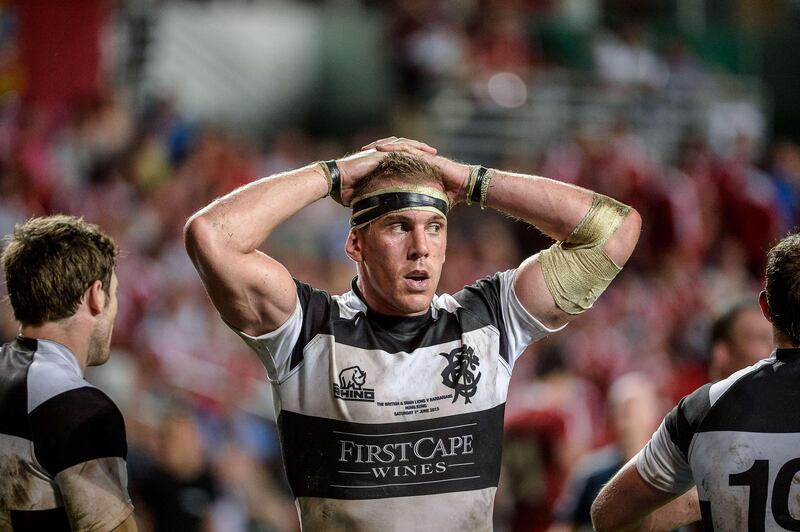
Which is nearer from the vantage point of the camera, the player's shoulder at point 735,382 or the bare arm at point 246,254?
the player's shoulder at point 735,382

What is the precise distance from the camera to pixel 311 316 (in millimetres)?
3762

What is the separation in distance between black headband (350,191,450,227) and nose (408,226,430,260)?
0.27ft

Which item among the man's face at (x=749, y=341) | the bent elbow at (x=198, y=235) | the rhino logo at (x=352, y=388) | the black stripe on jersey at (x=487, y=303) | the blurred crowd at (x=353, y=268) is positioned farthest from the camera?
the blurred crowd at (x=353, y=268)

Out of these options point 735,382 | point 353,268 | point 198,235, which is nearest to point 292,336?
point 198,235

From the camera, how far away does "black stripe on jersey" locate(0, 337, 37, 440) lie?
340 cm

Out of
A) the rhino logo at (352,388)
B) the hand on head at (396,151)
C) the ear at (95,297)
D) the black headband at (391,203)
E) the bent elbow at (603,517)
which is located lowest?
the bent elbow at (603,517)

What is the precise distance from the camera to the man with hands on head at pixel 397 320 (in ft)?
11.8

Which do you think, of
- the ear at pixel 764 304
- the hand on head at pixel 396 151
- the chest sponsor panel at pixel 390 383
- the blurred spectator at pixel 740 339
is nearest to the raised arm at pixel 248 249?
the hand on head at pixel 396 151

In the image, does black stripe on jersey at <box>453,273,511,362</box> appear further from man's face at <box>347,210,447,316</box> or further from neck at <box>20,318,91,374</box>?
neck at <box>20,318,91,374</box>

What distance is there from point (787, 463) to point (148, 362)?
21.4 ft

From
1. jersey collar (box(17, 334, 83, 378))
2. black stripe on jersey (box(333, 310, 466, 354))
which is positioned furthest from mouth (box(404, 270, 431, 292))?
jersey collar (box(17, 334, 83, 378))

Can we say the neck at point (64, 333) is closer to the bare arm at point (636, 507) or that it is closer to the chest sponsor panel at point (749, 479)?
the bare arm at point (636, 507)

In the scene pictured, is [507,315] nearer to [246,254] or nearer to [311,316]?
[311,316]

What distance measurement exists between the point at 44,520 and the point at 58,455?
0.21 metres
